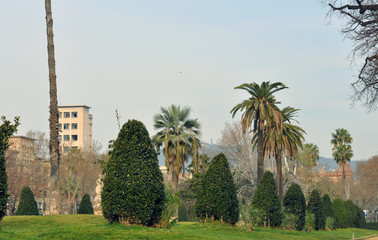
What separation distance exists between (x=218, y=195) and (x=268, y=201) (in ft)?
27.3

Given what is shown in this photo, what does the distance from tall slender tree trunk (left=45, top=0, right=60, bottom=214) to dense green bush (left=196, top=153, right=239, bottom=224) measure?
9212 millimetres

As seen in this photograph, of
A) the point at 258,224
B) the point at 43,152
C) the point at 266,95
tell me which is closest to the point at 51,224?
the point at 258,224

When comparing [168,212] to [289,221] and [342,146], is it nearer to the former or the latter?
[289,221]

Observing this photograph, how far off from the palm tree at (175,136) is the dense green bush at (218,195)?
Result: 630 inches

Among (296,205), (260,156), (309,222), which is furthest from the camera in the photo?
(260,156)

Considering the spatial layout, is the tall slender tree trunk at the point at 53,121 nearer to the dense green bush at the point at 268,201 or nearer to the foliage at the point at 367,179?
the dense green bush at the point at 268,201

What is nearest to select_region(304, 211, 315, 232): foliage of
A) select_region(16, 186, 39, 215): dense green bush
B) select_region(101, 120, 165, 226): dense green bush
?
select_region(16, 186, 39, 215): dense green bush

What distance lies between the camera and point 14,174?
222 ft

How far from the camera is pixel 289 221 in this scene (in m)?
40.4

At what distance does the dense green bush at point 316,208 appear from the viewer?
4659 cm

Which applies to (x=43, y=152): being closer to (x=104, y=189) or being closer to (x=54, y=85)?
(x=54, y=85)

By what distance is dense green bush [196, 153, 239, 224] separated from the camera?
30266mm

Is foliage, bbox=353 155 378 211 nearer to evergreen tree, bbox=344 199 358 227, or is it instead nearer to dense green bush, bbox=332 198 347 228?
evergreen tree, bbox=344 199 358 227

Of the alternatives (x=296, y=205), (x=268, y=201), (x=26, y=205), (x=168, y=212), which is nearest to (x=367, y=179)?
(x=296, y=205)
